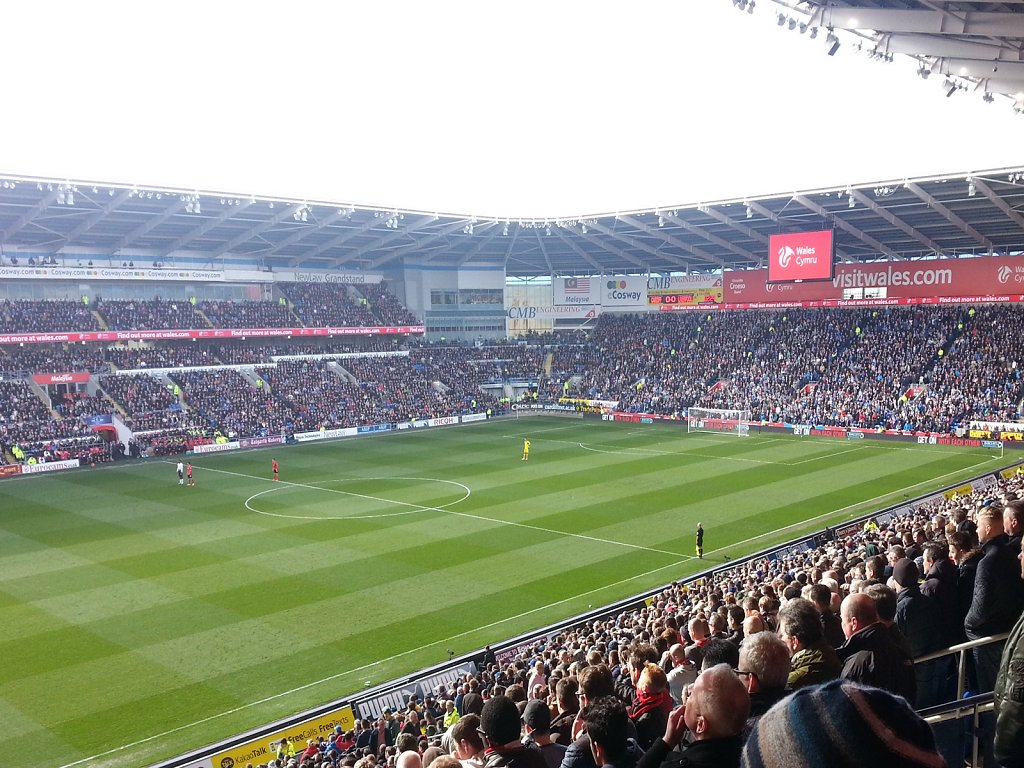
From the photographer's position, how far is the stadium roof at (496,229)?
45.8 meters

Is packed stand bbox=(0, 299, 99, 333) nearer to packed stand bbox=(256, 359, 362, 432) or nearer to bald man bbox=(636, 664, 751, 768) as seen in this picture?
packed stand bbox=(256, 359, 362, 432)

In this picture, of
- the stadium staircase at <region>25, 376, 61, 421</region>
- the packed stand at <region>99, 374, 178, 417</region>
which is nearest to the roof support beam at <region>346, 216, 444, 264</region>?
the packed stand at <region>99, 374, 178, 417</region>

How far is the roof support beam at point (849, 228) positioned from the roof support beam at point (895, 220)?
2.36m

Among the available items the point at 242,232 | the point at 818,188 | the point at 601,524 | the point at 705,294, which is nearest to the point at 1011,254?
the point at 818,188

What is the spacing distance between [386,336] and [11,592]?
4765 centimetres

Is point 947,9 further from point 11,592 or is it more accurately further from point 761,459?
point 761,459

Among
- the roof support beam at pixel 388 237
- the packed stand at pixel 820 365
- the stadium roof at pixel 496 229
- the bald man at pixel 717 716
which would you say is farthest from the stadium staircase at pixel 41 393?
the bald man at pixel 717 716

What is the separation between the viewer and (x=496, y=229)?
64.6 m

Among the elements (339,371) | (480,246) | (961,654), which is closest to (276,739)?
(961,654)

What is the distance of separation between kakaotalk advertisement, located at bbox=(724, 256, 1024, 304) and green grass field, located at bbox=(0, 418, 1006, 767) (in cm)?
1409

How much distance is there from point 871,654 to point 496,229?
61235 mm

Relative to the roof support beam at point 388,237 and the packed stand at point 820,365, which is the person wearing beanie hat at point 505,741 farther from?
the roof support beam at point 388,237

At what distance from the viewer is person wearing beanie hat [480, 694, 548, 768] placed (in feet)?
15.3

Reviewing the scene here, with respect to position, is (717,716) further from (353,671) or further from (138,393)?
(138,393)
